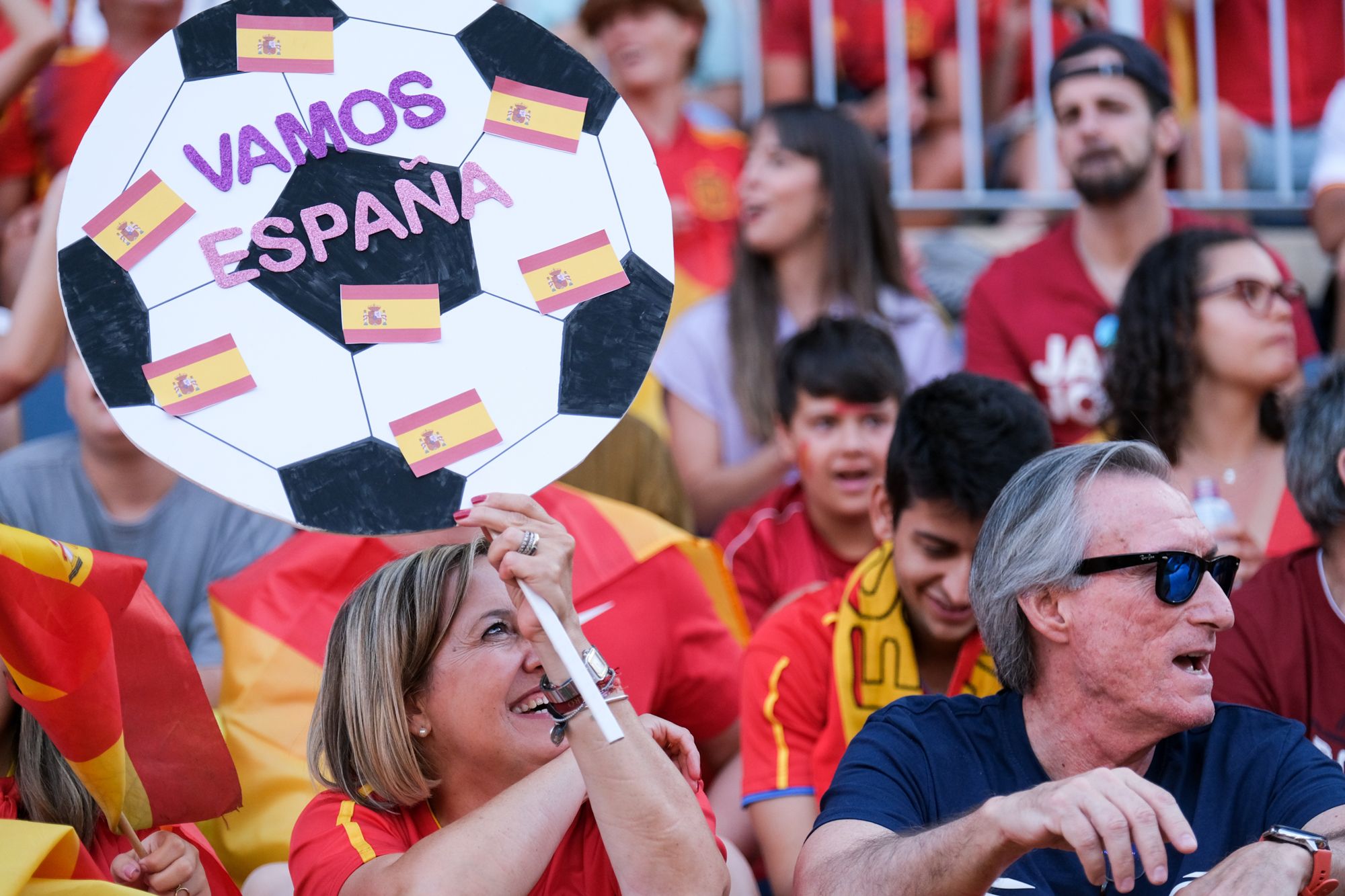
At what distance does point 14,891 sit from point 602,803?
76 centimetres

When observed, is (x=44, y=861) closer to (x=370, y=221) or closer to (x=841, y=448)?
(x=370, y=221)

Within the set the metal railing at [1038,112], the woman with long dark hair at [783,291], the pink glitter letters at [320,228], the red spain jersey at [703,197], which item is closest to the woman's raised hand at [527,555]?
the pink glitter letters at [320,228]

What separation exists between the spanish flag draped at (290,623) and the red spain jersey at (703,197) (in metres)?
2.19

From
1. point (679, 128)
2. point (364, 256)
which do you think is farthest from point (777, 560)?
point (679, 128)

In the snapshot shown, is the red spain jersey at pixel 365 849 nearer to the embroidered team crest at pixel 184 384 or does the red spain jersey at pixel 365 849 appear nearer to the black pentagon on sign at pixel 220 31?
the embroidered team crest at pixel 184 384

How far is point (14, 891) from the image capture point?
6.63 ft

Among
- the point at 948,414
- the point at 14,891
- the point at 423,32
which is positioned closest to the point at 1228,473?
the point at 948,414

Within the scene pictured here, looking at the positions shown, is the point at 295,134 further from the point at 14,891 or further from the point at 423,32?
the point at 14,891

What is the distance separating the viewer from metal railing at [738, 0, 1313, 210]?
5793 mm

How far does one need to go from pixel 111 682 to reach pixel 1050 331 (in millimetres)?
2904

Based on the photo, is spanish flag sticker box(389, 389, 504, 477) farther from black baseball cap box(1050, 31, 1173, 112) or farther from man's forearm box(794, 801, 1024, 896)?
black baseball cap box(1050, 31, 1173, 112)

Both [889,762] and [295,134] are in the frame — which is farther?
[889,762]

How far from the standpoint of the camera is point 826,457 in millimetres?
3693

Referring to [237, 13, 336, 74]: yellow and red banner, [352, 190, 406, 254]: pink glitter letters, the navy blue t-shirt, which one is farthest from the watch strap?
[237, 13, 336, 74]: yellow and red banner
